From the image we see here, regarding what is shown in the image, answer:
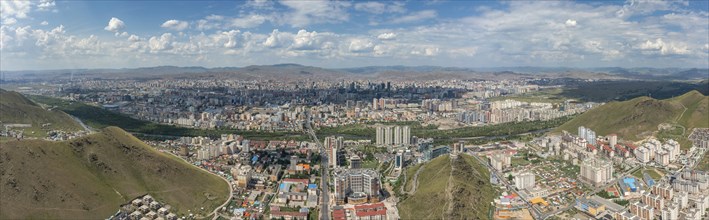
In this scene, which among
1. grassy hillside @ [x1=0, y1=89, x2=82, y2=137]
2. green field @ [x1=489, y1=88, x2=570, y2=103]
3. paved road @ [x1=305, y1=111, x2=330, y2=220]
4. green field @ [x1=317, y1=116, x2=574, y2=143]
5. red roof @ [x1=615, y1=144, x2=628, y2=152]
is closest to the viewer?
paved road @ [x1=305, y1=111, x2=330, y2=220]

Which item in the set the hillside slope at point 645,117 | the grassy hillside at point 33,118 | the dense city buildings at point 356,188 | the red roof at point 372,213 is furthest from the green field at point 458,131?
the grassy hillside at point 33,118

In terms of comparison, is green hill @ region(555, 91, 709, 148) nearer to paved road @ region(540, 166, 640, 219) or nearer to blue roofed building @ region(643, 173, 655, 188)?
paved road @ region(540, 166, 640, 219)

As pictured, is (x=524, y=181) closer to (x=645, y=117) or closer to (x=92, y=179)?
(x=645, y=117)

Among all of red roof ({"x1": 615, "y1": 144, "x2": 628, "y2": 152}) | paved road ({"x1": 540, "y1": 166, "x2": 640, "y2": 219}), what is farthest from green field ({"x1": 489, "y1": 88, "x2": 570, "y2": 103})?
paved road ({"x1": 540, "y1": 166, "x2": 640, "y2": 219})

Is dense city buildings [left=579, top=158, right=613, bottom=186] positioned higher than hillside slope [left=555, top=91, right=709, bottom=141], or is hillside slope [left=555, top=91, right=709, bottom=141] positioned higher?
hillside slope [left=555, top=91, right=709, bottom=141]

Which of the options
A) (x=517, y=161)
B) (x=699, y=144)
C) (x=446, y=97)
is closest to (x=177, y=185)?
(x=517, y=161)

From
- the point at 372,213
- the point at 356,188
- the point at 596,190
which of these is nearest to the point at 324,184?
the point at 356,188
